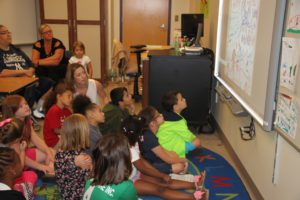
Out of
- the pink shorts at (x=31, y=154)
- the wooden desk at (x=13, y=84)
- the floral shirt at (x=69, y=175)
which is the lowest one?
the pink shorts at (x=31, y=154)

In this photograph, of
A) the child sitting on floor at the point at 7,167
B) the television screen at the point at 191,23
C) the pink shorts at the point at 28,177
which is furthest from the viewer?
the television screen at the point at 191,23

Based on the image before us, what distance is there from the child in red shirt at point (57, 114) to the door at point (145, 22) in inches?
173

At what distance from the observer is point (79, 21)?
236 inches

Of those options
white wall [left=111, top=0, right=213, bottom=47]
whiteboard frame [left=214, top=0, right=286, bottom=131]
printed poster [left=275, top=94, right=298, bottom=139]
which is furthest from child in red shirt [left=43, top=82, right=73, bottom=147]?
white wall [left=111, top=0, right=213, bottom=47]

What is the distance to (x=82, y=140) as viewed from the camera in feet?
6.84

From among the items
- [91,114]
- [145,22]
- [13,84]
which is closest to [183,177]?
[91,114]

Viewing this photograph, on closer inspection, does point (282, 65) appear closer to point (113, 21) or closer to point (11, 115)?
point (11, 115)

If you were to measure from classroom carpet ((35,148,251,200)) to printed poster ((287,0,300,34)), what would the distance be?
4.34ft

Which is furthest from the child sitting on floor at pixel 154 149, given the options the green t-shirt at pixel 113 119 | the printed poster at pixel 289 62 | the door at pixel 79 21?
the door at pixel 79 21

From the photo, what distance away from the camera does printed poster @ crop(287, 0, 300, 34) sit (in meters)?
1.76

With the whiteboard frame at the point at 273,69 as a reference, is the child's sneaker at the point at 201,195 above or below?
below

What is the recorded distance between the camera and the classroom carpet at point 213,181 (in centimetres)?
254

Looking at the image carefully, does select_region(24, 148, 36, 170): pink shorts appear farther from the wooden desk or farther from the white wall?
the white wall

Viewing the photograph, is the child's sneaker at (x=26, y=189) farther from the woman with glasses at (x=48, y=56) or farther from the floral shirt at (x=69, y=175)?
the woman with glasses at (x=48, y=56)
